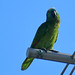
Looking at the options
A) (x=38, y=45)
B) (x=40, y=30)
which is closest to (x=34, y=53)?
(x=38, y=45)

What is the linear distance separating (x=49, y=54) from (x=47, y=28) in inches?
123

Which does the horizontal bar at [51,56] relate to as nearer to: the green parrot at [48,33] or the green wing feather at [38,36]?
the green wing feather at [38,36]

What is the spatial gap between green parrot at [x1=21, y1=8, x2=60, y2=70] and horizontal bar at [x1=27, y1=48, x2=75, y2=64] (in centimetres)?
234

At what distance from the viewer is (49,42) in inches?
237

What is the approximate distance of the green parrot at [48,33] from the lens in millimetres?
5789

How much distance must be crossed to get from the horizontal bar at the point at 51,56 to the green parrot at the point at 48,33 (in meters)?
2.34

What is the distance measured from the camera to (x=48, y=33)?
6.08 meters

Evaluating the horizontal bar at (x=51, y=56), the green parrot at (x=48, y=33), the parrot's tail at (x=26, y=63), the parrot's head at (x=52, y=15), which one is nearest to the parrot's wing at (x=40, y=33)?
the green parrot at (x=48, y=33)

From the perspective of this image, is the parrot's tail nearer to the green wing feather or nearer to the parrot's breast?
the green wing feather

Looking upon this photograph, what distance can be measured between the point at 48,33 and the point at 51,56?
3035mm

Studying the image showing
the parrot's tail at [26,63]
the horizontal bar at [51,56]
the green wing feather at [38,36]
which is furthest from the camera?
the green wing feather at [38,36]

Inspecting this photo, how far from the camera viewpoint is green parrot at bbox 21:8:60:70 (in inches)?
228

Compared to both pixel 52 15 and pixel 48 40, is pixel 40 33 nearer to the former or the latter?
pixel 48 40

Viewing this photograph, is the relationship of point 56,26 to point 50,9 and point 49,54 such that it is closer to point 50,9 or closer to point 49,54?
point 50,9
